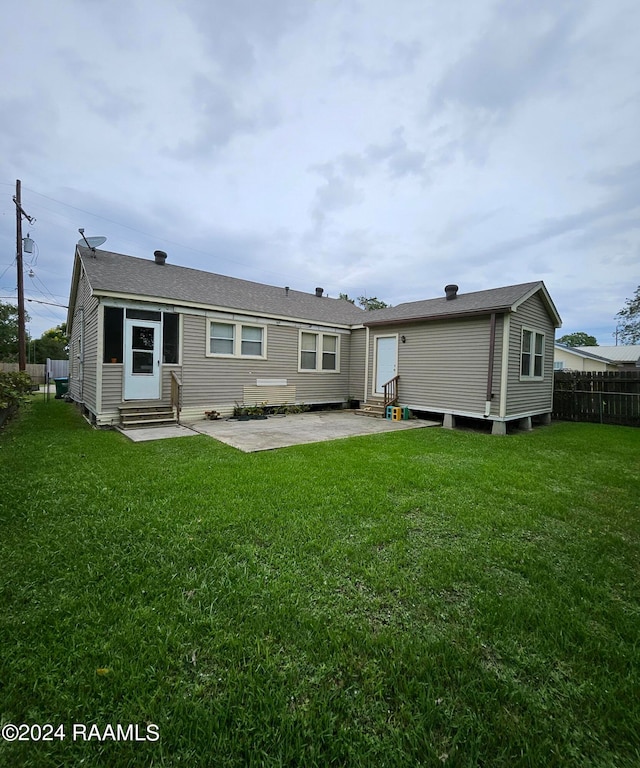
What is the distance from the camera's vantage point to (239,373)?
995 centimetres

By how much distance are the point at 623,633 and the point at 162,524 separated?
3363 millimetres

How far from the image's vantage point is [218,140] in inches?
444

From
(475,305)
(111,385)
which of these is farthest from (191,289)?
(475,305)

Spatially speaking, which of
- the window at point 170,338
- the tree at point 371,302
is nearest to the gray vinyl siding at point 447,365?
the window at point 170,338

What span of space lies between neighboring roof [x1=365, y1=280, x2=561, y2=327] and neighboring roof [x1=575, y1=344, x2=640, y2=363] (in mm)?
22463

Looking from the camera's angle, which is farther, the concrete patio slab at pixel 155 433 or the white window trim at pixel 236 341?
the white window trim at pixel 236 341

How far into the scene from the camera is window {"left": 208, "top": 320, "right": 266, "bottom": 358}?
9.58 m

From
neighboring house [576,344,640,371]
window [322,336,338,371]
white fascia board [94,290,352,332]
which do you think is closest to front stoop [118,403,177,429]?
white fascia board [94,290,352,332]

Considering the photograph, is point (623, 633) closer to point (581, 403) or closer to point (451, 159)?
point (581, 403)

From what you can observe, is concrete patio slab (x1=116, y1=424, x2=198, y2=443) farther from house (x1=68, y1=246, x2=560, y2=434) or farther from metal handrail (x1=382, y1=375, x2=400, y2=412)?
metal handrail (x1=382, y1=375, x2=400, y2=412)

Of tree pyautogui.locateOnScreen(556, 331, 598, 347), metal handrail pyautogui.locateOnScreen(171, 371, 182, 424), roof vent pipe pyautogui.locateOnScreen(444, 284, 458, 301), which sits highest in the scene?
tree pyautogui.locateOnScreen(556, 331, 598, 347)

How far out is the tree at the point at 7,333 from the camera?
991 inches

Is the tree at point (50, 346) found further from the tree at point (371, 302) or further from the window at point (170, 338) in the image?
the window at point (170, 338)

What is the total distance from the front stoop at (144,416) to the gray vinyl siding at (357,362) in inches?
250
